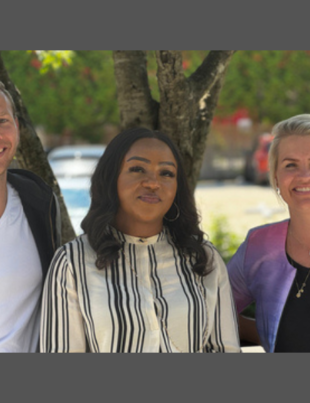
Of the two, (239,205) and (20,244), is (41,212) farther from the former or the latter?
(239,205)

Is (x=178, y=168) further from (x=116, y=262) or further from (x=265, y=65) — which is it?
(x=265, y=65)

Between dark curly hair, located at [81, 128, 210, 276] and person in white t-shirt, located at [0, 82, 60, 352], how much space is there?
0.19 metres

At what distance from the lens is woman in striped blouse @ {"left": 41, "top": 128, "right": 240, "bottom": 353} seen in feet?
8.01

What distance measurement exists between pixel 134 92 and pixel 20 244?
63.6 inches

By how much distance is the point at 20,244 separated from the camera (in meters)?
2.58

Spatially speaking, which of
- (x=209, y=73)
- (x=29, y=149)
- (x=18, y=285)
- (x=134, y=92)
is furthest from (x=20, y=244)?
(x=209, y=73)

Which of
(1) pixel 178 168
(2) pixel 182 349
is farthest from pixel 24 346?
(1) pixel 178 168

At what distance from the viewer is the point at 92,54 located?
23516 millimetres

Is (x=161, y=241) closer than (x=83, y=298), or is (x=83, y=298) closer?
(x=83, y=298)

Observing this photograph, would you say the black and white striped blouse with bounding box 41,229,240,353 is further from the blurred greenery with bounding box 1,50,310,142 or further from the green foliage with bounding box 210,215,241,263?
the blurred greenery with bounding box 1,50,310,142

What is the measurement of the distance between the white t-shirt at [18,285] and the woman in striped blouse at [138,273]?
0.10m

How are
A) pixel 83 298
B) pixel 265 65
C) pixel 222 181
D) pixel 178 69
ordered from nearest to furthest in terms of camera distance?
pixel 83 298
pixel 178 69
pixel 222 181
pixel 265 65

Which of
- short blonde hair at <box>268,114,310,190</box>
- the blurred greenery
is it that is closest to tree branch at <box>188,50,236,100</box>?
short blonde hair at <box>268,114,310,190</box>

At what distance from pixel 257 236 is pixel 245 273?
7.3 inches
